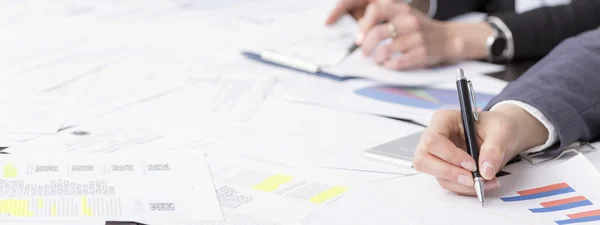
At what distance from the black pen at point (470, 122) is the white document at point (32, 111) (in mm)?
497

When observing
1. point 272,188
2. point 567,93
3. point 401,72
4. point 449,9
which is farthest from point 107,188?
point 449,9

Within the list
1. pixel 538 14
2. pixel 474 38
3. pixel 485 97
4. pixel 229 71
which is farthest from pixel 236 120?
pixel 538 14

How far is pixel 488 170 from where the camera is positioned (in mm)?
758

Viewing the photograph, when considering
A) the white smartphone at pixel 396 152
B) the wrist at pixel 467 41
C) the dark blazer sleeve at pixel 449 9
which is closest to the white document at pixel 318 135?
the white smartphone at pixel 396 152

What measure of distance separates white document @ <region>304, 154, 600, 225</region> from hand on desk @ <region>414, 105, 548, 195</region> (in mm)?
21

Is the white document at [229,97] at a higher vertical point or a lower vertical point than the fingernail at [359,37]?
lower

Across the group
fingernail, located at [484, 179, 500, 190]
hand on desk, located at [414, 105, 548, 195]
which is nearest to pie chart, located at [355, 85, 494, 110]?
hand on desk, located at [414, 105, 548, 195]

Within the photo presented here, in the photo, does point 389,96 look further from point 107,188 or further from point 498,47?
point 107,188

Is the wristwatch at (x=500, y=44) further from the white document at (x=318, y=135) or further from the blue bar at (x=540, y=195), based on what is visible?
the blue bar at (x=540, y=195)

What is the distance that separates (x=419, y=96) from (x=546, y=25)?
359 mm

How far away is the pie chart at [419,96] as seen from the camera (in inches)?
43.9

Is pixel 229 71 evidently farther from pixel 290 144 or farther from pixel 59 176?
pixel 59 176

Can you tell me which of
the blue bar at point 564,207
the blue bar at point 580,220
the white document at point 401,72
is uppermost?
the white document at point 401,72

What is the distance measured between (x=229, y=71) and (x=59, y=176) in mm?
526
